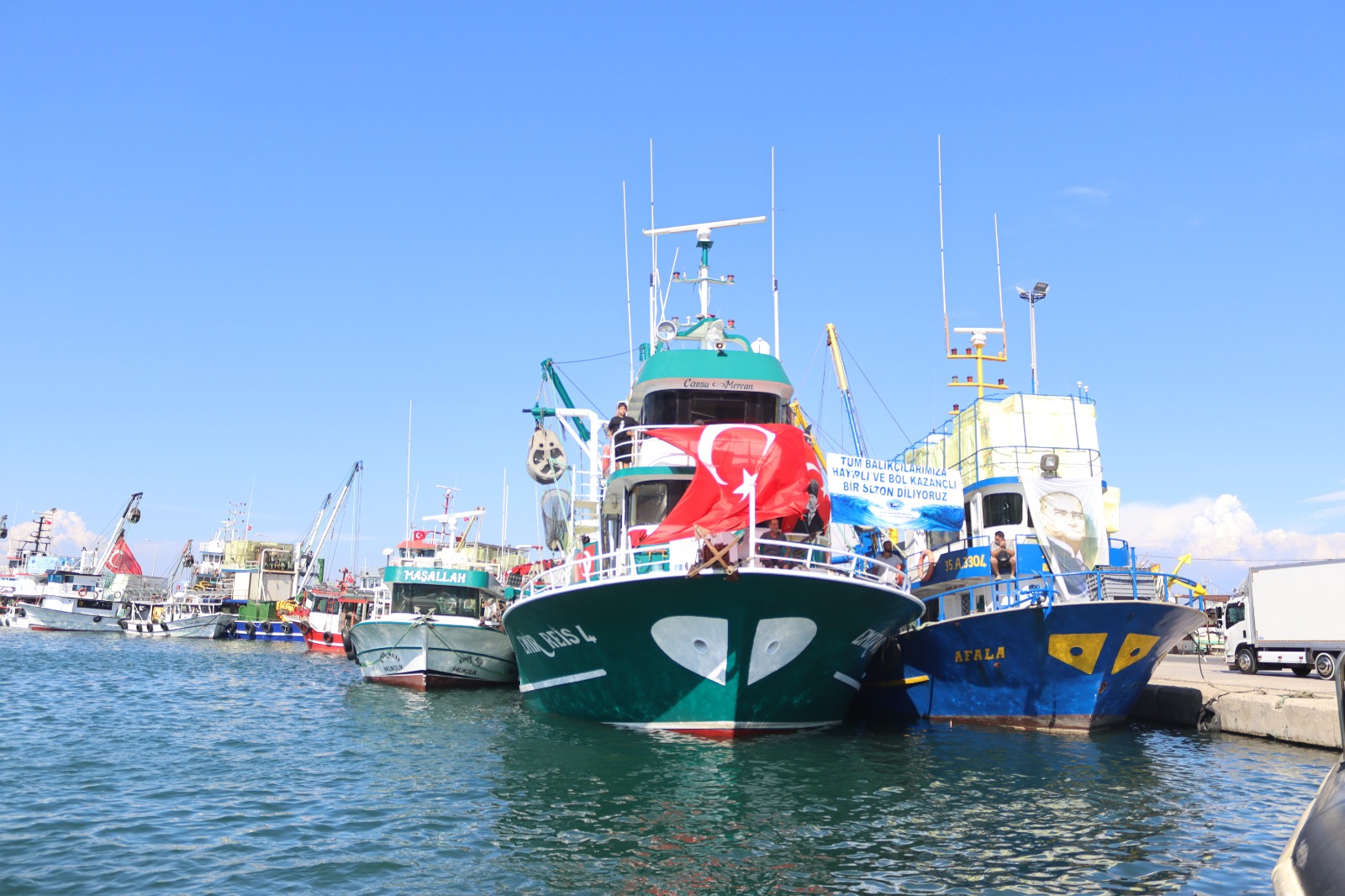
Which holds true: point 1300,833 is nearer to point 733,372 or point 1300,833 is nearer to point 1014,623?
point 1014,623

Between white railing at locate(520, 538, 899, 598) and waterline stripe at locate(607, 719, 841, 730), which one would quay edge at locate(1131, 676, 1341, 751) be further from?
waterline stripe at locate(607, 719, 841, 730)

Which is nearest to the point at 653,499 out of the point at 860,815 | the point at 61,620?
the point at 860,815

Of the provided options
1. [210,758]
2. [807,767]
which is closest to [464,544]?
[210,758]

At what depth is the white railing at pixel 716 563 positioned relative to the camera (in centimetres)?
1630

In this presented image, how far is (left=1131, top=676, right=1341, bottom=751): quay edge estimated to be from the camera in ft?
60.5

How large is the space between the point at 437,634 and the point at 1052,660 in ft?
63.1

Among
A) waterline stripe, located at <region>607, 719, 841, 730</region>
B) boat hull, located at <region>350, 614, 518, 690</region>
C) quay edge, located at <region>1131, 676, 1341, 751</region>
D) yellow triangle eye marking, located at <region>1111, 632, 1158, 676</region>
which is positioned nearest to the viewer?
waterline stripe, located at <region>607, 719, 841, 730</region>

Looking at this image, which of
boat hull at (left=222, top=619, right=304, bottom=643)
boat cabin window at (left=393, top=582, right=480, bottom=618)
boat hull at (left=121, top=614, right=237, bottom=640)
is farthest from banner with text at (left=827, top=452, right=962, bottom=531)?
boat hull at (left=121, top=614, right=237, bottom=640)

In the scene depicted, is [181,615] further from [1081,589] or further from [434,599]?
[1081,589]

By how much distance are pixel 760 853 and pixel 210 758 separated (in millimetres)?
11221

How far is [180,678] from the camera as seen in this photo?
35.9 meters

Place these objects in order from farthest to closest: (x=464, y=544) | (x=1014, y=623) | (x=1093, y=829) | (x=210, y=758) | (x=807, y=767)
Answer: (x=464, y=544) < (x=1014, y=623) < (x=210, y=758) < (x=807, y=767) < (x=1093, y=829)

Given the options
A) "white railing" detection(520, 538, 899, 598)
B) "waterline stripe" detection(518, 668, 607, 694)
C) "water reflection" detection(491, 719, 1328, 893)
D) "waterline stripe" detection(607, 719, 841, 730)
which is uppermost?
"white railing" detection(520, 538, 899, 598)

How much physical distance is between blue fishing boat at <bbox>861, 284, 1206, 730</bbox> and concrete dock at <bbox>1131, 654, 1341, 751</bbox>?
66.1 inches
